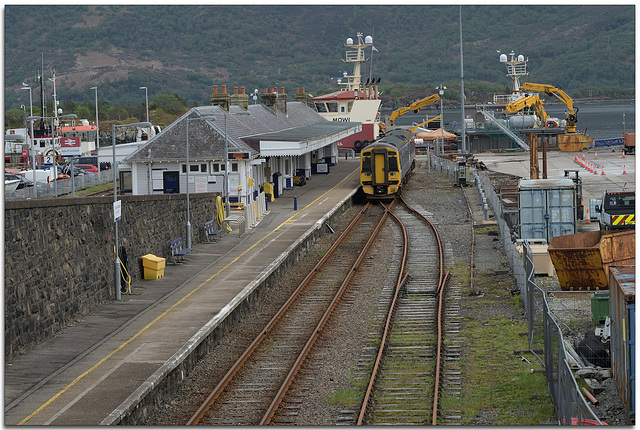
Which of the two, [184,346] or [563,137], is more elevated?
[563,137]

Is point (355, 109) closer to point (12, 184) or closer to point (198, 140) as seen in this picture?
point (12, 184)

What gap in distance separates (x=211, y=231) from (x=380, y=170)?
49.8ft

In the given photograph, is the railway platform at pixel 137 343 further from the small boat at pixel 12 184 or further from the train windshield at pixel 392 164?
the small boat at pixel 12 184

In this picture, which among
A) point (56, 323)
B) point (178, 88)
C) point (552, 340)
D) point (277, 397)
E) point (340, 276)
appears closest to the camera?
point (552, 340)

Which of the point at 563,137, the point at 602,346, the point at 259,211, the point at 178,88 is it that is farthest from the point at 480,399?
the point at 178,88

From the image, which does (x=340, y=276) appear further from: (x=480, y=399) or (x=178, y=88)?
(x=178, y=88)

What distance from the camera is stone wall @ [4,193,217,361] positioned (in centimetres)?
1719

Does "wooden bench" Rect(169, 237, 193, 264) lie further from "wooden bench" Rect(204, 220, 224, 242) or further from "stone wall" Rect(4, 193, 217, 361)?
"wooden bench" Rect(204, 220, 224, 242)

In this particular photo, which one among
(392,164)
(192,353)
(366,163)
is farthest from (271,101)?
(192,353)

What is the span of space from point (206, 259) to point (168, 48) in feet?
582

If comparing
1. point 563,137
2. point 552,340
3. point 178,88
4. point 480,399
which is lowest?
point 480,399

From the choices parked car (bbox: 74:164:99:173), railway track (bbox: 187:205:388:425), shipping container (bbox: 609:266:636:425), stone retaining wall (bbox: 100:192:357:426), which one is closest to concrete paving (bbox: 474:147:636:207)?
railway track (bbox: 187:205:388:425)

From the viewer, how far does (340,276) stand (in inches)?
1110

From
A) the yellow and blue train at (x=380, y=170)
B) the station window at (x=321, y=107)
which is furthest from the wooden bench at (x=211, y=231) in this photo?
the station window at (x=321, y=107)
